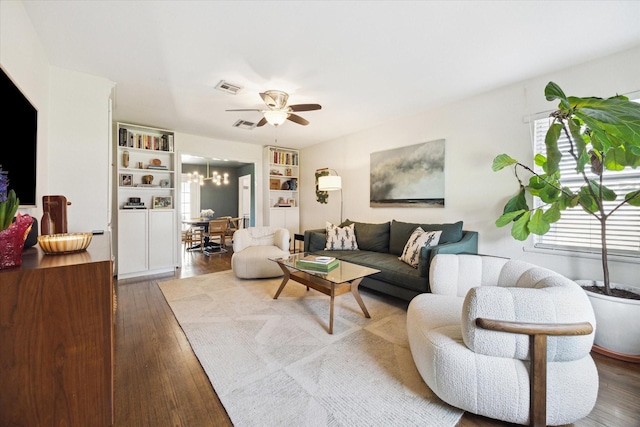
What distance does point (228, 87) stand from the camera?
290cm

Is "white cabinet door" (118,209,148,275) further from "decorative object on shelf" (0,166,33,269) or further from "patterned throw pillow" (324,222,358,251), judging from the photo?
"decorative object on shelf" (0,166,33,269)

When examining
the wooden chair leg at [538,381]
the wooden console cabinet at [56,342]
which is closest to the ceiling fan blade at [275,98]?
the wooden console cabinet at [56,342]

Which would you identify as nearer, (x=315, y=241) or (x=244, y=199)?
(x=315, y=241)

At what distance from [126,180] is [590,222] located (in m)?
6.04

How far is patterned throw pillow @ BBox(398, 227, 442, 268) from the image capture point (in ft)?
9.59

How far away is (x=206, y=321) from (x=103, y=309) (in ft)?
4.83

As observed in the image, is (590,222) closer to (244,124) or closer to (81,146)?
(244,124)

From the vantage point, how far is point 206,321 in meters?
2.41

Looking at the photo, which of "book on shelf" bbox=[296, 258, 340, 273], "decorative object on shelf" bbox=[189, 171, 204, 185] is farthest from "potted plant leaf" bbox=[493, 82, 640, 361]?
"decorative object on shelf" bbox=[189, 171, 204, 185]

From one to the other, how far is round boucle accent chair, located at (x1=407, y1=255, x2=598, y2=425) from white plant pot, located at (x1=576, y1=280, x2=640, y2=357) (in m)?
0.99

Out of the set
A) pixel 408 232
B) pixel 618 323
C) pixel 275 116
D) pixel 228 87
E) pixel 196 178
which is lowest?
pixel 618 323

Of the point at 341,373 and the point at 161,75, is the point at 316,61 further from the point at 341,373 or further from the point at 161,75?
the point at 341,373

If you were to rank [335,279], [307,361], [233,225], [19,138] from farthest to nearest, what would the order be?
[233,225] < [335,279] < [307,361] < [19,138]

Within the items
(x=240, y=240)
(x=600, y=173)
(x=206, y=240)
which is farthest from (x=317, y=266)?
Answer: (x=206, y=240)
